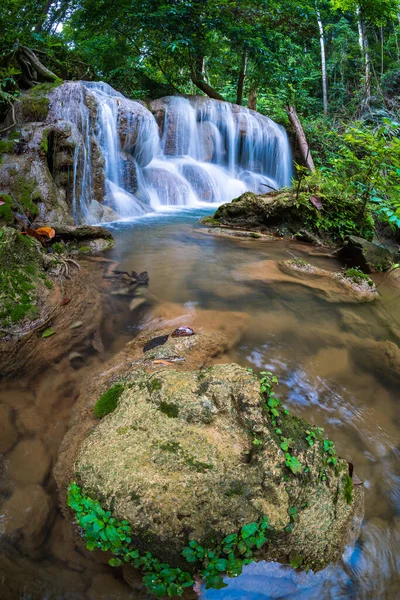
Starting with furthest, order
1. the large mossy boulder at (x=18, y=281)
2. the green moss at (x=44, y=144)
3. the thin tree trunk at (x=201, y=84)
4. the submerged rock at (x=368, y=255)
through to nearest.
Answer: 1. the thin tree trunk at (x=201, y=84)
2. the green moss at (x=44, y=144)
3. the submerged rock at (x=368, y=255)
4. the large mossy boulder at (x=18, y=281)

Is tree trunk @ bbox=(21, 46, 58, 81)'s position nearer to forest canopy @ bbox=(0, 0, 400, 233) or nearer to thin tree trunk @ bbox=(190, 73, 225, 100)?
forest canopy @ bbox=(0, 0, 400, 233)

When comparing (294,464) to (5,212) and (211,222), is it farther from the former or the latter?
(211,222)

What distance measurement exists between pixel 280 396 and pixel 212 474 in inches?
51.8

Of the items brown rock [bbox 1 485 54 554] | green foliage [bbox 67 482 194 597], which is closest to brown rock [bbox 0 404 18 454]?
brown rock [bbox 1 485 54 554]

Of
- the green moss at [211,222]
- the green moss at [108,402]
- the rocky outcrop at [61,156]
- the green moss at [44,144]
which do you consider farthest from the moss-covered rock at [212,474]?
the green moss at [211,222]

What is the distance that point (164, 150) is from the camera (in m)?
13.5

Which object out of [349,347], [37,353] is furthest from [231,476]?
[349,347]

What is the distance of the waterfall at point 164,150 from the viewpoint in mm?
9148

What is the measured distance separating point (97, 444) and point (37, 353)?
150cm

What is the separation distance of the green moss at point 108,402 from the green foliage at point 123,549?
2.20 feet

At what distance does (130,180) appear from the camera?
10.8 m

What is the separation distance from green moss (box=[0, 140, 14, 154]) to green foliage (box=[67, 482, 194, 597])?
749 centimetres

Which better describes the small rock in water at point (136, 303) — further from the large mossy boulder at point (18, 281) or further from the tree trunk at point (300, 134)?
the tree trunk at point (300, 134)

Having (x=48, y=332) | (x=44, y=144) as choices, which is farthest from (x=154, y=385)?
(x=44, y=144)
